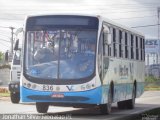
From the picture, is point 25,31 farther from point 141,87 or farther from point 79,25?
point 141,87

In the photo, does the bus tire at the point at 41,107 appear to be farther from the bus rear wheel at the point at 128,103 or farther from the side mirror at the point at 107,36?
the bus rear wheel at the point at 128,103

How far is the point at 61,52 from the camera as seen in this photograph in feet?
61.7

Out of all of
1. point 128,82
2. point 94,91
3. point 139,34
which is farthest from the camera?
point 139,34

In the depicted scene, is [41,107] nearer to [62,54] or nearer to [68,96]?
[68,96]

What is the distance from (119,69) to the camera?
2208cm

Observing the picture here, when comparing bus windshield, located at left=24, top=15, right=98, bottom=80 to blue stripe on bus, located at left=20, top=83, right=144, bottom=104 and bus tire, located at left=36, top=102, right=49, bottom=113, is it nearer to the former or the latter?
blue stripe on bus, located at left=20, top=83, right=144, bottom=104

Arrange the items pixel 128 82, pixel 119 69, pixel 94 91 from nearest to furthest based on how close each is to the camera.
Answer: pixel 94 91, pixel 119 69, pixel 128 82

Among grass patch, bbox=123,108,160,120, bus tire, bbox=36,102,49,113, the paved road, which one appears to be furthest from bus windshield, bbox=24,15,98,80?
grass patch, bbox=123,108,160,120

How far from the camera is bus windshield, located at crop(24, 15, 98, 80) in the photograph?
18688mm

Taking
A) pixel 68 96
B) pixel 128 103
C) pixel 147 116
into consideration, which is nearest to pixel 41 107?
pixel 68 96

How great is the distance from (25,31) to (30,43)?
456 mm

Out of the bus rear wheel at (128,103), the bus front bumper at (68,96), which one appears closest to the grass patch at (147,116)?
the bus front bumper at (68,96)

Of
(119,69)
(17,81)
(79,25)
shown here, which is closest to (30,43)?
(79,25)

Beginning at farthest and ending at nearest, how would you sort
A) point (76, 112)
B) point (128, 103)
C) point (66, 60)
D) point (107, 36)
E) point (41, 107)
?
point (128, 103), point (76, 112), point (41, 107), point (107, 36), point (66, 60)
